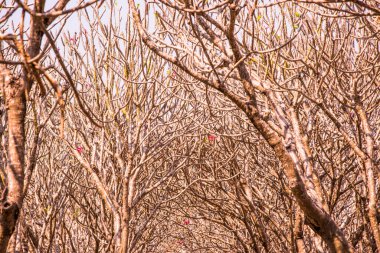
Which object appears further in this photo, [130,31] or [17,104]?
[130,31]

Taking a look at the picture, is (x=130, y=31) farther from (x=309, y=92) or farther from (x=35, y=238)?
(x=35, y=238)

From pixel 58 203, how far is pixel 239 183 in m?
2.74

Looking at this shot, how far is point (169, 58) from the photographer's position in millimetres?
3033

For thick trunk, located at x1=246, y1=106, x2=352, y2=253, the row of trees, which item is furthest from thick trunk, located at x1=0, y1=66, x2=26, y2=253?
thick trunk, located at x1=246, y1=106, x2=352, y2=253

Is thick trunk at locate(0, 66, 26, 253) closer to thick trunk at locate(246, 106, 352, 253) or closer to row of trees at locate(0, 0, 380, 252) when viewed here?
row of trees at locate(0, 0, 380, 252)

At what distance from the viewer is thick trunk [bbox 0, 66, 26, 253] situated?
6.04 feet

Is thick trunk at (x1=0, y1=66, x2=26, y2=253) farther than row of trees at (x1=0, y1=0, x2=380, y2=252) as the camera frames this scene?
No

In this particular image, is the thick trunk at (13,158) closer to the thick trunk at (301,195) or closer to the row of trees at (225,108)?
the row of trees at (225,108)

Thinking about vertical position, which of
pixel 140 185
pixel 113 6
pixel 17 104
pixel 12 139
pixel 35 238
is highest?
pixel 113 6

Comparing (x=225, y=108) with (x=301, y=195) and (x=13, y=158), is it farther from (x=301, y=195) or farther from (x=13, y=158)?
(x=13, y=158)

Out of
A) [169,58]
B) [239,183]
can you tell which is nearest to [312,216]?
[169,58]

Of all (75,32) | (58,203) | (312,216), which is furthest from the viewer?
(75,32)

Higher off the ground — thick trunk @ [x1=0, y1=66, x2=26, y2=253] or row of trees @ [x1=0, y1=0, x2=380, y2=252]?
row of trees @ [x1=0, y1=0, x2=380, y2=252]

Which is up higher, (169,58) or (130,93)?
(130,93)
